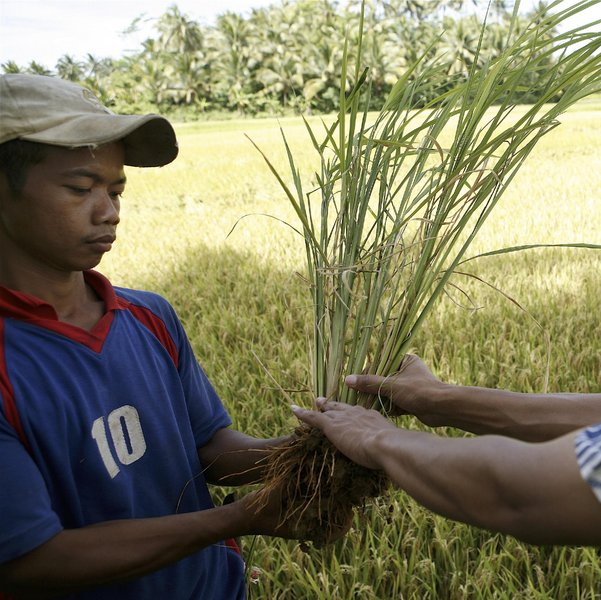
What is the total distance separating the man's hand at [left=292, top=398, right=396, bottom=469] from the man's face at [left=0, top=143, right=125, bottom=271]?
1.57ft

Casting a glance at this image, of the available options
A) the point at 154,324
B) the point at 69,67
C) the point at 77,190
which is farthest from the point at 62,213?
the point at 69,67

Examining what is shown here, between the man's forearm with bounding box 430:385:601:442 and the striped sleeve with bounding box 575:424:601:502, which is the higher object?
the striped sleeve with bounding box 575:424:601:502

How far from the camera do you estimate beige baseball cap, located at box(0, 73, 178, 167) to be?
1091mm

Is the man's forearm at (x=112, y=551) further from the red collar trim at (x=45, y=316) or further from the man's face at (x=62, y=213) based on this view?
the man's face at (x=62, y=213)

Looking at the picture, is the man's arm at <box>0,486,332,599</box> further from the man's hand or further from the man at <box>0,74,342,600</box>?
the man's hand

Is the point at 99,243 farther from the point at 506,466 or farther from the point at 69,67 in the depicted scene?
the point at 69,67

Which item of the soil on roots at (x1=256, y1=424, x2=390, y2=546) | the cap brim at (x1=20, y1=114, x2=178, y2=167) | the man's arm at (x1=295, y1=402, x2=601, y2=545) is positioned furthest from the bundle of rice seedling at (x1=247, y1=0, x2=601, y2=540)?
the man's arm at (x1=295, y1=402, x2=601, y2=545)

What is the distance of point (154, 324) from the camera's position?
1.32 metres

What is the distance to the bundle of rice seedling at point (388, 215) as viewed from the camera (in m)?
1.27

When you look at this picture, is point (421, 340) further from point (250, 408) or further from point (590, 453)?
point (590, 453)

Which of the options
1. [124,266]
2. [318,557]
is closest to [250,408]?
[318,557]

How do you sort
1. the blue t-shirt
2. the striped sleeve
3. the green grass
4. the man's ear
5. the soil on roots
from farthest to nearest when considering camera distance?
the green grass → the soil on roots → the man's ear → the blue t-shirt → the striped sleeve

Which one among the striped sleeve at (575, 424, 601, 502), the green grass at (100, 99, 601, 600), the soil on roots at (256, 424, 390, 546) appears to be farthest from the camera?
the green grass at (100, 99, 601, 600)

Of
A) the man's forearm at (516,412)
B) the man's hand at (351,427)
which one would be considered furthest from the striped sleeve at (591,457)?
the man's forearm at (516,412)
